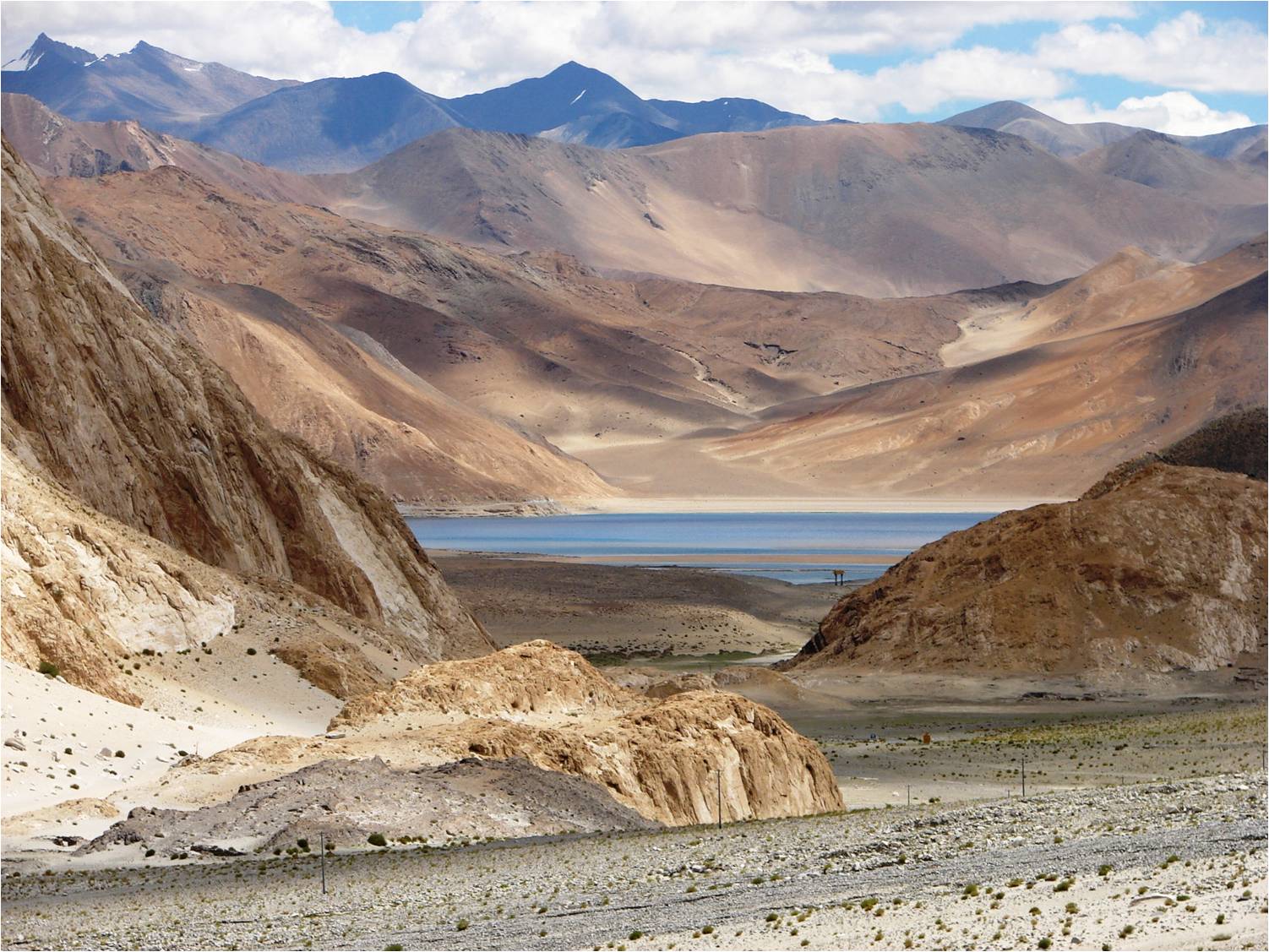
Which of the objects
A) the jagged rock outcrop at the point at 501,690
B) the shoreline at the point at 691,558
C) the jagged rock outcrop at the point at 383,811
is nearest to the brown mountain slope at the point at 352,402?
the shoreline at the point at 691,558

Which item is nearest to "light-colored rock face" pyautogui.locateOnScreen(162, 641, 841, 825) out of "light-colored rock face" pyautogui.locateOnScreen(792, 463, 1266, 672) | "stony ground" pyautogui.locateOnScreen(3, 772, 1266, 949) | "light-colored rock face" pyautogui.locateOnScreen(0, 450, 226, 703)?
"stony ground" pyautogui.locateOnScreen(3, 772, 1266, 949)

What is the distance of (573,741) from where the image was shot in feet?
95.0

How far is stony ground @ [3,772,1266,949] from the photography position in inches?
615

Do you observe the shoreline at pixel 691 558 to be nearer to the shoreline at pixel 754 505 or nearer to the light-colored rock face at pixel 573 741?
the shoreline at pixel 754 505

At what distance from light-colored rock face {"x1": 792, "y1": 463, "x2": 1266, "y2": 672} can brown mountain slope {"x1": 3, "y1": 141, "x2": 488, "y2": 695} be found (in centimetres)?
1512

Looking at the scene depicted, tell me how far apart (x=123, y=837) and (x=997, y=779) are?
62.4 ft

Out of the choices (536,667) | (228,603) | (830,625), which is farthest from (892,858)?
(830,625)

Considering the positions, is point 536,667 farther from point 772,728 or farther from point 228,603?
point 228,603

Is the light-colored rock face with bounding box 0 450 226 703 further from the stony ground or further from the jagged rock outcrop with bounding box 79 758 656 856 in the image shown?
the stony ground

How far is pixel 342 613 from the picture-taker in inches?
1628

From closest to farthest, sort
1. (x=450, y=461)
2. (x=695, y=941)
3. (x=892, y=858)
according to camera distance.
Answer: (x=695, y=941) < (x=892, y=858) < (x=450, y=461)

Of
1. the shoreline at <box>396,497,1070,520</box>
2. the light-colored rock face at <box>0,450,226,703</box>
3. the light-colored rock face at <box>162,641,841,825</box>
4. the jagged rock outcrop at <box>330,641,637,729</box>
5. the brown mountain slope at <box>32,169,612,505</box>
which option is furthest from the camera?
the shoreline at <box>396,497,1070,520</box>

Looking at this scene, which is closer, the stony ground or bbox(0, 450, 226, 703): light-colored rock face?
the stony ground

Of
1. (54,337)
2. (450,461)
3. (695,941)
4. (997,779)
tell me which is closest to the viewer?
(695,941)
